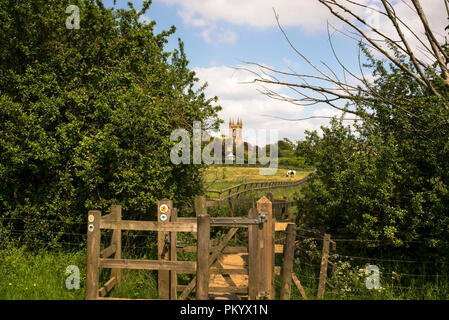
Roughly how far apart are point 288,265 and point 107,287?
124 inches

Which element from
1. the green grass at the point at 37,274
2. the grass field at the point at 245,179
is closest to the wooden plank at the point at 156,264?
the green grass at the point at 37,274

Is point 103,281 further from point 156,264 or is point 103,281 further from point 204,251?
point 204,251

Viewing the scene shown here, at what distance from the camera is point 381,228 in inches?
270

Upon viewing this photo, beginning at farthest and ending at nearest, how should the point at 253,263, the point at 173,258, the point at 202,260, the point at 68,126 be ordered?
the point at 68,126 → the point at 173,258 → the point at 253,263 → the point at 202,260

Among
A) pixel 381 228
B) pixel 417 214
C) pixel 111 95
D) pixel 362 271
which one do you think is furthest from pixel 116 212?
pixel 417 214

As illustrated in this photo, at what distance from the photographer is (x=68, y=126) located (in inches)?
309

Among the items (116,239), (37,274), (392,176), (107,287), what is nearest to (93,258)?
(107,287)

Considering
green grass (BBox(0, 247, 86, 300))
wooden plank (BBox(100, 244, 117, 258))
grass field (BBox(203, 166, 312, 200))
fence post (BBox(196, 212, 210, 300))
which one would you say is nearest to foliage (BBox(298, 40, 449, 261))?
fence post (BBox(196, 212, 210, 300))

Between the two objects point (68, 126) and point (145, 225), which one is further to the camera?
point (68, 126)

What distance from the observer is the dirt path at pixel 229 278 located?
617cm

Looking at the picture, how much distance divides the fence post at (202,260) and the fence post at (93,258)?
5.58ft

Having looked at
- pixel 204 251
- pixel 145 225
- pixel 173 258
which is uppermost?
pixel 145 225

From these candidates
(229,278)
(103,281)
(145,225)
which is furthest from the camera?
(229,278)

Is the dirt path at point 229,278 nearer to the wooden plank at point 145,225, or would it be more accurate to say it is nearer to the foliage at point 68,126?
the wooden plank at point 145,225
